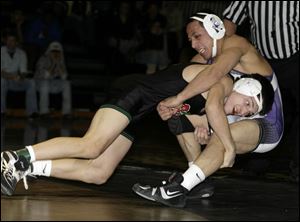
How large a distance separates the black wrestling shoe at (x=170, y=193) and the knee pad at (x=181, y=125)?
0.60m

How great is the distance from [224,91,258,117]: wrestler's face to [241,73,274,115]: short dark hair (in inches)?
3.4

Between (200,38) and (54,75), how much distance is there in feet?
27.2

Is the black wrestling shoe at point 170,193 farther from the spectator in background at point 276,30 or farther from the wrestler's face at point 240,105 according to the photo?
the spectator in background at point 276,30

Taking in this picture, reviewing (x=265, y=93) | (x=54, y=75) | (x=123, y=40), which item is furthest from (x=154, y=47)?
(x=265, y=93)

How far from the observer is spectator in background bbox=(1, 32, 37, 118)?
13.7 m

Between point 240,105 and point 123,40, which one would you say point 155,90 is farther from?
point 123,40

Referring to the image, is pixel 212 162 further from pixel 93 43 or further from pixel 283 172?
pixel 93 43

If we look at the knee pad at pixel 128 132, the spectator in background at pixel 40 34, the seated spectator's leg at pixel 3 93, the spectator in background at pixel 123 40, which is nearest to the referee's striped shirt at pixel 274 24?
the knee pad at pixel 128 132

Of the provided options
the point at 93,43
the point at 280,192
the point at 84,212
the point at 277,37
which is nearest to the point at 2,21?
the point at 93,43

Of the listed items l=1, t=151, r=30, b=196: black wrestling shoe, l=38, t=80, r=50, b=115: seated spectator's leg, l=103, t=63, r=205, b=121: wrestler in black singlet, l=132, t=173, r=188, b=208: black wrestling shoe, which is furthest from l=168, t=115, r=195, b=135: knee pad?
l=38, t=80, r=50, b=115: seated spectator's leg

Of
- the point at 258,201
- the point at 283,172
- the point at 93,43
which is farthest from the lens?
the point at 93,43

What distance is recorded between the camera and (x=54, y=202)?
17.1ft

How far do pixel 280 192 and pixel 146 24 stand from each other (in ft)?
Result: 31.2

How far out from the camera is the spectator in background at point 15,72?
44.9 ft
